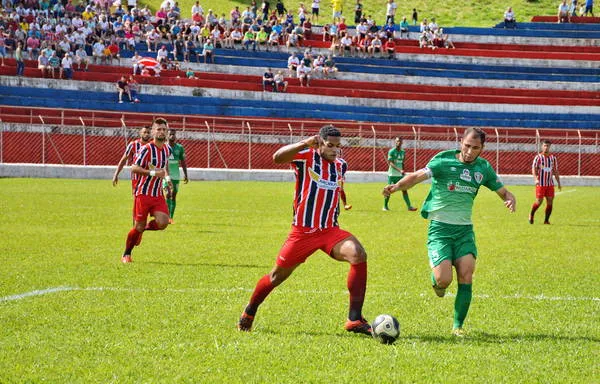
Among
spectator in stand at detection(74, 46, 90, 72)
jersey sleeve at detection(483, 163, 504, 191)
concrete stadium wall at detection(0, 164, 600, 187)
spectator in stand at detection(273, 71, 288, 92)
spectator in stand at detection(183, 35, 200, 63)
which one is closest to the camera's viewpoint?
jersey sleeve at detection(483, 163, 504, 191)

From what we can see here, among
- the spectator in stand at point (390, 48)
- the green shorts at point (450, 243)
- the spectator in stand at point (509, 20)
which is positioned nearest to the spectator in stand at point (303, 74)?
the spectator in stand at point (390, 48)

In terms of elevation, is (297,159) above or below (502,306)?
above

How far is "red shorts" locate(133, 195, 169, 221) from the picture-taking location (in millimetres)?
12492

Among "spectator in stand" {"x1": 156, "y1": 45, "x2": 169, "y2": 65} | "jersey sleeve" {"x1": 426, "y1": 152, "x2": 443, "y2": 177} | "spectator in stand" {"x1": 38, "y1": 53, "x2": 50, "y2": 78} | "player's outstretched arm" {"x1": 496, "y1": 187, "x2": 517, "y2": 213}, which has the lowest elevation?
"player's outstretched arm" {"x1": 496, "y1": 187, "x2": 517, "y2": 213}

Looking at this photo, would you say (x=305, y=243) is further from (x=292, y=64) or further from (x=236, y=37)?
(x=236, y=37)

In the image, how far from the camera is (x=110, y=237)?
15430 mm

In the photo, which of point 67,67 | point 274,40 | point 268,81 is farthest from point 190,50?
point 67,67

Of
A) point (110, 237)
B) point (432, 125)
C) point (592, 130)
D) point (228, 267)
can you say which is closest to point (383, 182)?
point (432, 125)

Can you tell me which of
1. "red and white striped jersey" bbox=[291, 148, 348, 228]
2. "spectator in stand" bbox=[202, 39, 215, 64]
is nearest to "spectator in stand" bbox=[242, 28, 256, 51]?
"spectator in stand" bbox=[202, 39, 215, 64]

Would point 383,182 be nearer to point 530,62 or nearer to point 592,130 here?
point 592,130

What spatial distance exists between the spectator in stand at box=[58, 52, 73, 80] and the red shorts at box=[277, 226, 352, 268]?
36.0 metres

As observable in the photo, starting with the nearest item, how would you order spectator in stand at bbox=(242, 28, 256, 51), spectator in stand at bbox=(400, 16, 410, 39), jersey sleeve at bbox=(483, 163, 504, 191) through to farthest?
jersey sleeve at bbox=(483, 163, 504, 191)
spectator in stand at bbox=(242, 28, 256, 51)
spectator in stand at bbox=(400, 16, 410, 39)

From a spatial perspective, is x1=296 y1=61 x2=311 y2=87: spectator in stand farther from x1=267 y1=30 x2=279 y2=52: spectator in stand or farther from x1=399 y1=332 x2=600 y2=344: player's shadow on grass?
x1=399 y1=332 x2=600 y2=344: player's shadow on grass

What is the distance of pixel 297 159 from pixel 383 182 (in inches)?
1224
